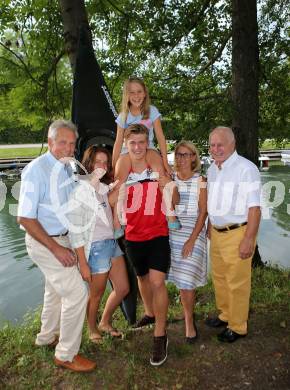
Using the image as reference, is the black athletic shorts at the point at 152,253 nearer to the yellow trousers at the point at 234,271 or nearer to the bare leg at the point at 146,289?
the bare leg at the point at 146,289

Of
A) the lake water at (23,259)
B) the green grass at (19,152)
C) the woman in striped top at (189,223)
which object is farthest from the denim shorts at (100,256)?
the green grass at (19,152)

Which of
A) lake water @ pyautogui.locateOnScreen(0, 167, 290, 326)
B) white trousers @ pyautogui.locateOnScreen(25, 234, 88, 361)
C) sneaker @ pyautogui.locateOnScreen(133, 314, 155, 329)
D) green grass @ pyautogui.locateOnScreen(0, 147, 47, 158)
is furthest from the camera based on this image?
green grass @ pyautogui.locateOnScreen(0, 147, 47, 158)

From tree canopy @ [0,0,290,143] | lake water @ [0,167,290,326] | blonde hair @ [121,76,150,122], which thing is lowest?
lake water @ [0,167,290,326]

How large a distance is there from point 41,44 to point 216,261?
575cm

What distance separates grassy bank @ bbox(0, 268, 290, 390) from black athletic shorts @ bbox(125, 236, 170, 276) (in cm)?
92

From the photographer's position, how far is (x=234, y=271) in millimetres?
3814

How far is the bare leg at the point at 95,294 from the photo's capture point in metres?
3.89

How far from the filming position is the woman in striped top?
152 inches

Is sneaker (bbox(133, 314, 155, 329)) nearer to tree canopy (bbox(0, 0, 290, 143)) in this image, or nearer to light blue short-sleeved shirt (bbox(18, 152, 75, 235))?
light blue short-sleeved shirt (bbox(18, 152, 75, 235))

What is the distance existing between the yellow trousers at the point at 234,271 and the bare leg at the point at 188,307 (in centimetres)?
38

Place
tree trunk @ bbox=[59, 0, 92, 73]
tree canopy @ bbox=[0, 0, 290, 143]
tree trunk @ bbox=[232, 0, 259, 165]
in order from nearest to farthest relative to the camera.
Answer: tree trunk @ bbox=[59, 0, 92, 73], tree trunk @ bbox=[232, 0, 259, 165], tree canopy @ bbox=[0, 0, 290, 143]

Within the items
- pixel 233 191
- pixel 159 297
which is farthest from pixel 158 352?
pixel 233 191

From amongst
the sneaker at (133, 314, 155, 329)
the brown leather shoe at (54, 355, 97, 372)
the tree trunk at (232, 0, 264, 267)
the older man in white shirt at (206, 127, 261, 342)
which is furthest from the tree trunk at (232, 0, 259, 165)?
the brown leather shoe at (54, 355, 97, 372)

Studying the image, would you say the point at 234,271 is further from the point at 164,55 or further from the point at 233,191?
the point at 164,55
